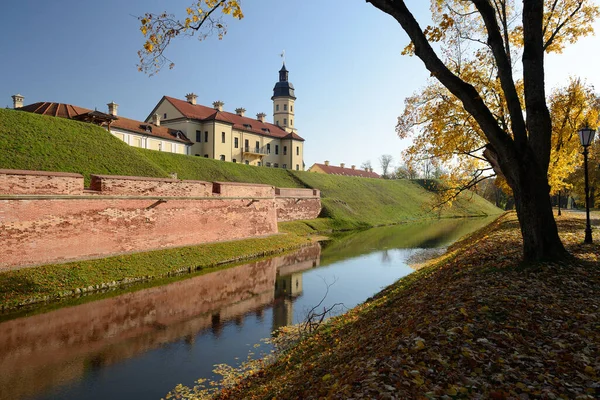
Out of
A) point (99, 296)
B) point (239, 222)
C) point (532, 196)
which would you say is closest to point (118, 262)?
point (99, 296)

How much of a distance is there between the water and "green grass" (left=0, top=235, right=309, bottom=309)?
898 millimetres

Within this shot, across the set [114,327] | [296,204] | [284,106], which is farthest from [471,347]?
[284,106]

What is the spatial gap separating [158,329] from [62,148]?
15.8 meters

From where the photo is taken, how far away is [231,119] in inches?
Result: 1841

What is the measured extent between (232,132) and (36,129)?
24.7 meters

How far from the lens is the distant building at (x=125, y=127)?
26.5m

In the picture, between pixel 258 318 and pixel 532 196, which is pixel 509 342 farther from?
pixel 258 318

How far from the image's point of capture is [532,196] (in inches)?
249

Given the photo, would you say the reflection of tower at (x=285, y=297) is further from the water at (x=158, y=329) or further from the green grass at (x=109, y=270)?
the green grass at (x=109, y=270)

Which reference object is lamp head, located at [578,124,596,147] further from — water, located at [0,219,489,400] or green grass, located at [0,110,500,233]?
water, located at [0,219,489,400]

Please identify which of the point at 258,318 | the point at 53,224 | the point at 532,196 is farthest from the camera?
the point at 53,224

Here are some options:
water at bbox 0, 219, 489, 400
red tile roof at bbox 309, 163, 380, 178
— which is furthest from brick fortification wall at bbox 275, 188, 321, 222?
red tile roof at bbox 309, 163, 380, 178

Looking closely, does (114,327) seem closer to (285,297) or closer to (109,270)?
(109,270)

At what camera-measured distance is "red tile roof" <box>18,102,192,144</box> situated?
27.0 meters
